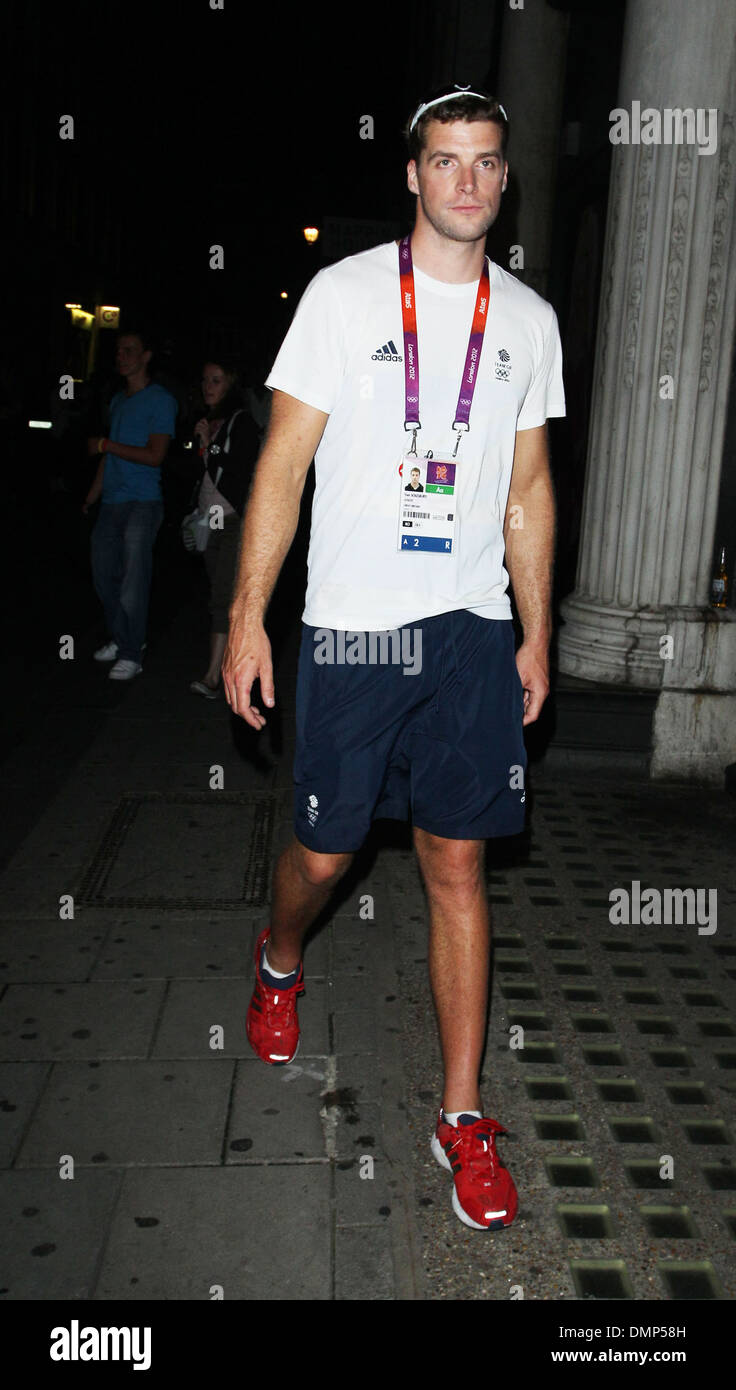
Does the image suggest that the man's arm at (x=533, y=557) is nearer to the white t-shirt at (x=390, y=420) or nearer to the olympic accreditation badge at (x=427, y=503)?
the white t-shirt at (x=390, y=420)

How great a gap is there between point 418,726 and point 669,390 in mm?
4175

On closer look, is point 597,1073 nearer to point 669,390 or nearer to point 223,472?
point 669,390

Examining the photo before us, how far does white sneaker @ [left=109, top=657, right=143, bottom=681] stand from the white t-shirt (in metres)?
5.40

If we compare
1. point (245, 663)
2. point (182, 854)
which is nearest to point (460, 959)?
point (245, 663)

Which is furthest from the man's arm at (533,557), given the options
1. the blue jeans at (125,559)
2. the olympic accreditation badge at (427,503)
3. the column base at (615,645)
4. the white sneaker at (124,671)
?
the white sneaker at (124,671)

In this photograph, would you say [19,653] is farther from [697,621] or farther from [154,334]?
[697,621]

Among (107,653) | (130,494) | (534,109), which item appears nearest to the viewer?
(130,494)

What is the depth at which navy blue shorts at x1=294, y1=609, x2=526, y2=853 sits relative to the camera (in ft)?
9.61

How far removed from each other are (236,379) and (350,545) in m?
4.85

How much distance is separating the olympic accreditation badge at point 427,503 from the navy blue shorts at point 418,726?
7.1 inches

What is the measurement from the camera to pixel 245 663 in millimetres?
2938

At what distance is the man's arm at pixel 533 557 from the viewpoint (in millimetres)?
3176

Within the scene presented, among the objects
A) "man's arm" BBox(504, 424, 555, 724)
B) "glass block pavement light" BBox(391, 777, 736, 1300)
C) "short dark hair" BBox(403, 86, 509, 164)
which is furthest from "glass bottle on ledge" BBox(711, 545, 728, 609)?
"short dark hair" BBox(403, 86, 509, 164)

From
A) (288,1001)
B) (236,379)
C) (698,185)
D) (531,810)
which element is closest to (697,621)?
(531,810)
